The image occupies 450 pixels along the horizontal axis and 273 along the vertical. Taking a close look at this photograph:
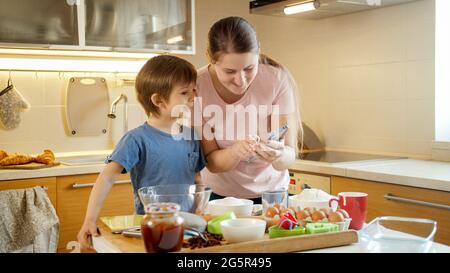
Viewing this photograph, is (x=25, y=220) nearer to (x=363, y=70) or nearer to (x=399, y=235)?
(x=399, y=235)

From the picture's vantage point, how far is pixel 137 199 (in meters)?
1.66

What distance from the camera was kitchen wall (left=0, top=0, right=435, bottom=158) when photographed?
9.29ft

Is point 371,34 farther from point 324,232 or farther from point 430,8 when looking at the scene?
point 324,232

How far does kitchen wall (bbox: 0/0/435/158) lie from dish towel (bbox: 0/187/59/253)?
0.63 meters

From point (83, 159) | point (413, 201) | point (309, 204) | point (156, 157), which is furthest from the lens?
point (83, 159)

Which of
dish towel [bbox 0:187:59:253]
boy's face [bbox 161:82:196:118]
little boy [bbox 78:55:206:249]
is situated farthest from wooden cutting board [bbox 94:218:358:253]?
dish towel [bbox 0:187:59:253]

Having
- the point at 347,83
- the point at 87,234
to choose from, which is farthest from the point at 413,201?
the point at 87,234

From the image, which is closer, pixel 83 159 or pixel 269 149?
pixel 269 149

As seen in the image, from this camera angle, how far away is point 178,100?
1778 millimetres

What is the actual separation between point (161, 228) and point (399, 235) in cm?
63

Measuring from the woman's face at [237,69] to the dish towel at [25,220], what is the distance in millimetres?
1375

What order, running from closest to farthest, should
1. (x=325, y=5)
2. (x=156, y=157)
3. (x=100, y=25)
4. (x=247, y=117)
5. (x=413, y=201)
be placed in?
(x=156, y=157)
(x=247, y=117)
(x=413, y=201)
(x=325, y=5)
(x=100, y=25)

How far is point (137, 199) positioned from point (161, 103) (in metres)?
0.35
